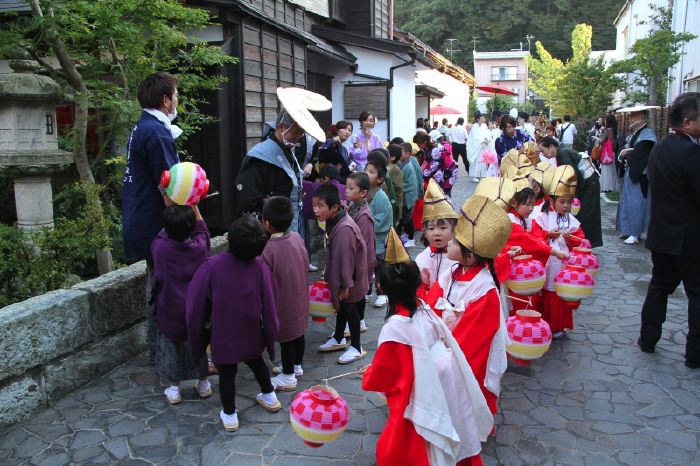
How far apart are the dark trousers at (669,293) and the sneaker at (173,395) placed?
4.05m

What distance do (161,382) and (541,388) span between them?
301cm

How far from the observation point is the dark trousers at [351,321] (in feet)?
16.9

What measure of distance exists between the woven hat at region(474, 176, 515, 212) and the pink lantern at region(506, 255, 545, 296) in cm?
66

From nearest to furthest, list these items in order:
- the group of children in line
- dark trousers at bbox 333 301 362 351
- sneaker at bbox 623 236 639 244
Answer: the group of children in line
dark trousers at bbox 333 301 362 351
sneaker at bbox 623 236 639 244

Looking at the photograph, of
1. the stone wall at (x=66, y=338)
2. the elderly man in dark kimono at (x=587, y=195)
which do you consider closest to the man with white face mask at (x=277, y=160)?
the stone wall at (x=66, y=338)

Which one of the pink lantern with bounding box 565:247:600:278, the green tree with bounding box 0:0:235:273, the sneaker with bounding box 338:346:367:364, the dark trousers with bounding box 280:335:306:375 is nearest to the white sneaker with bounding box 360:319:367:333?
the sneaker with bounding box 338:346:367:364

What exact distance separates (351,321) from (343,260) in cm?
59

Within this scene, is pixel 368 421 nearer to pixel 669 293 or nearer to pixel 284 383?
pixel 284 383

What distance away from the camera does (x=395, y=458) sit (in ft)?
10.4

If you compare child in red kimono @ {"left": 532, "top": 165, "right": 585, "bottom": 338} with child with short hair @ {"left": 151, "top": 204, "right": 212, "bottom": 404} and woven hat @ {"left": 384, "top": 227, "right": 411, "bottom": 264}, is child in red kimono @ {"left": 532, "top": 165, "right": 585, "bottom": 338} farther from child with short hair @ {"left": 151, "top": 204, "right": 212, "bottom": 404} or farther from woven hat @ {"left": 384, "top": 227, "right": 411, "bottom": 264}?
child with short hair @ {"left": 151, "top": 204, "right": 212, "bottom": 404}

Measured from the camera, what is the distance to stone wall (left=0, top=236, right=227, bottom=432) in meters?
4.09

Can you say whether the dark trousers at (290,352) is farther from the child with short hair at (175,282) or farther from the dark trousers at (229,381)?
the child with short hair at (175,282)

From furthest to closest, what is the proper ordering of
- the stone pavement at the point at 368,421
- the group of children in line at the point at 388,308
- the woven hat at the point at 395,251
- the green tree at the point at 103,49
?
the green tree at the point at 103,49 → the woven hat at the point at 395,251 → the stone pavement at the point at 368,421 → the group of children in line at the point at 388,308

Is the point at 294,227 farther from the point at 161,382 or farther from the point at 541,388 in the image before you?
the point at 541,388
